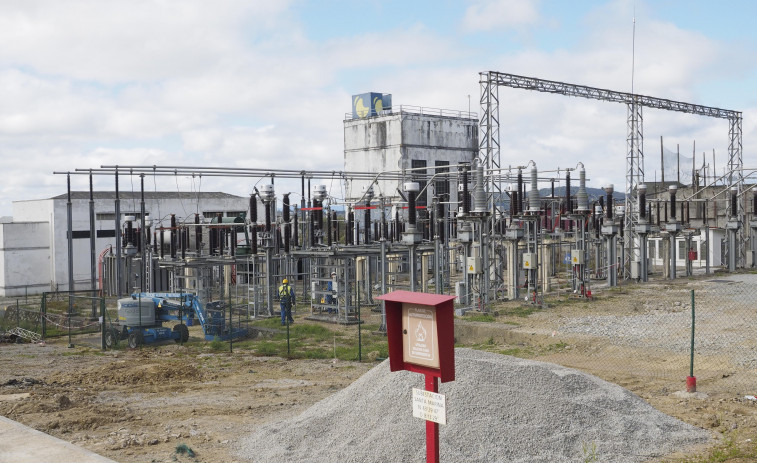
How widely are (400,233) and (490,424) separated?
89.5 ft

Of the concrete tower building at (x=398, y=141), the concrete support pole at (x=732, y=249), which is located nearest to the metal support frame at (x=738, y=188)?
the concrete support pole at (x=732, y=249)

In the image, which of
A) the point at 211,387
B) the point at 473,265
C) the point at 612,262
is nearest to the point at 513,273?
the point at 473,265

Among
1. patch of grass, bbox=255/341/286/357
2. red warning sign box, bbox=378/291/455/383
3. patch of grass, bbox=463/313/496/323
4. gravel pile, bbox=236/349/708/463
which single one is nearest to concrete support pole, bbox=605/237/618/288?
patch of grass, bbox=463/313/496/323

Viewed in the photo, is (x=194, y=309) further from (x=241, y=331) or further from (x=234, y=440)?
(x=234, y=440)

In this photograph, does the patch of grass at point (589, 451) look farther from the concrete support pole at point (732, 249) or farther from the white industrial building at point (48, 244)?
the concrete support pole at point (732, 249)

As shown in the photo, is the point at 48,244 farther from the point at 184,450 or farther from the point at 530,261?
the point at 184,450

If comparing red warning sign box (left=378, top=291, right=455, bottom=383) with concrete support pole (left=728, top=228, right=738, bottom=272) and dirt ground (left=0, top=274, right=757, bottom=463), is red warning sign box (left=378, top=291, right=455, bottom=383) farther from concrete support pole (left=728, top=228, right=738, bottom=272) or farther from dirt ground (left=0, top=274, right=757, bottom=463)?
concrete support pole (left=728, top=228, right=738, bottom=272)

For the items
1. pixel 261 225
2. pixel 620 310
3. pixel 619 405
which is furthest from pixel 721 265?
pixel 619 405

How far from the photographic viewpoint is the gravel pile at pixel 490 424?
9.77 meters

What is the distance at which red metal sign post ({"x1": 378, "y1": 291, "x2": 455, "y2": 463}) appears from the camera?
7355 mm

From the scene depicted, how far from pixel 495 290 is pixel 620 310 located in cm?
481

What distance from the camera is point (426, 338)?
7547 mm

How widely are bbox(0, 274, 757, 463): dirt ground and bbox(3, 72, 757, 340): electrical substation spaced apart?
3419 mm

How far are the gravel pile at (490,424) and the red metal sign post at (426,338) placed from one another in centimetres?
231
